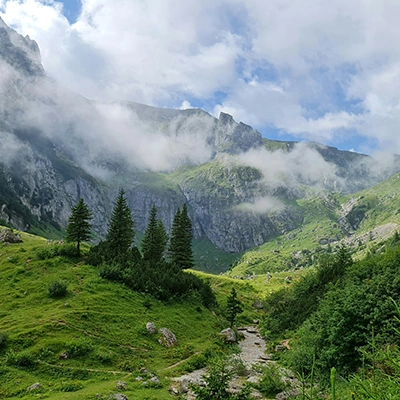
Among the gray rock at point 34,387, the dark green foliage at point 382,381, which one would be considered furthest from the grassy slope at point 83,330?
the dark green foliage at point 382,381

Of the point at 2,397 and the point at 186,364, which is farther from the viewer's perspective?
the point at 186,364

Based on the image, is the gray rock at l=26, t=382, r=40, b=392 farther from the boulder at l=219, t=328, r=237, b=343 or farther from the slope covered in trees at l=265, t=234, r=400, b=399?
the boulder at l=219, t=328, r=237, b=343

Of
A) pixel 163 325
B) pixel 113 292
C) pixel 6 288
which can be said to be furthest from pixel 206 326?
pixel 6 288

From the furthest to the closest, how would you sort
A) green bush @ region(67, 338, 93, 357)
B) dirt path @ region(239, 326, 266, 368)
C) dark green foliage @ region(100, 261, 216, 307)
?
dark green foliage @ region(100, 261, 216, 307) < dirt path @ region(239, 326, 266, 368) < green bush @ region(67, 338, 93, 357)

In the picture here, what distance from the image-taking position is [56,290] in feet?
145

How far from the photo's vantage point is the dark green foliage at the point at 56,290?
4438cm

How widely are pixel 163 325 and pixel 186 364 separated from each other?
10746mm

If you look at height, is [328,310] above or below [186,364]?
above

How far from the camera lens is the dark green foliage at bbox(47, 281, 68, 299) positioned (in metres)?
44.4

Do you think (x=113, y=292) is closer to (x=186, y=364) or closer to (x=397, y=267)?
(x=186, y=364)

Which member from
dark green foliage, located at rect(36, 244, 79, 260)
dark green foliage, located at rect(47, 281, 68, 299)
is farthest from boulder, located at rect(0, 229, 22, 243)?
dark green foliage, located at rect(47, 281, 68, 299)

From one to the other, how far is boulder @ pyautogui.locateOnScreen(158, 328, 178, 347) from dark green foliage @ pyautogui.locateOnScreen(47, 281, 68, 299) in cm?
1499

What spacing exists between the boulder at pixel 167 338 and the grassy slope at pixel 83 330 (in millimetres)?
961

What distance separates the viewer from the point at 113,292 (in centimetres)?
4906
